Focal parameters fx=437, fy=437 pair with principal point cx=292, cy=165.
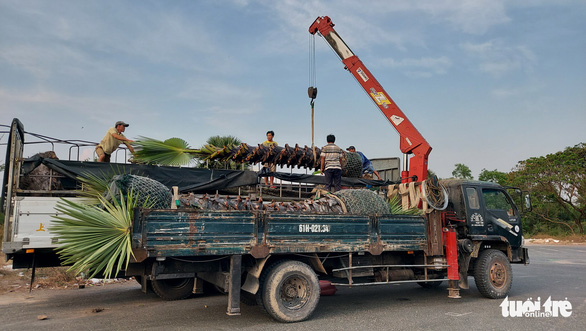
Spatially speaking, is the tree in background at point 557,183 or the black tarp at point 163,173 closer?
the black tarp at point 163,173

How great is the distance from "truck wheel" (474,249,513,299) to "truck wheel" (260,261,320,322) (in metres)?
3.59

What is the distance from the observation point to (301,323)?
6273 millimetres

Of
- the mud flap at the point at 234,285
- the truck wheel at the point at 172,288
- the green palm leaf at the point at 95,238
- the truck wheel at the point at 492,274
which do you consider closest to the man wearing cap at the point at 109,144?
the truck wheel at the point at 172,288

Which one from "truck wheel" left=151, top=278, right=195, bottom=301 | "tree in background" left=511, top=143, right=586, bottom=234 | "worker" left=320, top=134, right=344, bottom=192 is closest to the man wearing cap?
"truck wheel" left=151, top=278, right=195, bottom=301

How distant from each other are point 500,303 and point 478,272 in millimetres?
645

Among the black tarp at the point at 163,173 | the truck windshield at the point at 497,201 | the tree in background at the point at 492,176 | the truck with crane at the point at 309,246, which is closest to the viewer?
the truck with crane at the point at 309,246

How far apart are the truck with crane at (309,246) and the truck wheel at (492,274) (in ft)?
0.06

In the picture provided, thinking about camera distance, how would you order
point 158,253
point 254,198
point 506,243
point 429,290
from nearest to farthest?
point 158,253
point 254,198
point 506,243
point 429,290

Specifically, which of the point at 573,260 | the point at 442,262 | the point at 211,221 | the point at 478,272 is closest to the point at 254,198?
the point at 211,221

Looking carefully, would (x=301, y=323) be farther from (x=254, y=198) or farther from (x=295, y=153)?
(x=295, y=153)

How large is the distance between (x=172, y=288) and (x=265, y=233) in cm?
311

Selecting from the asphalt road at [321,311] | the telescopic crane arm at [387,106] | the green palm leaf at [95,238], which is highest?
the telescopic crane arm at [387,106]

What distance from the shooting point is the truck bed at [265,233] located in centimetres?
559

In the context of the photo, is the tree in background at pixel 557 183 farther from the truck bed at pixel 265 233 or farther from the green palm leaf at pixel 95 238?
the green palm leaf at pixel 95 238
